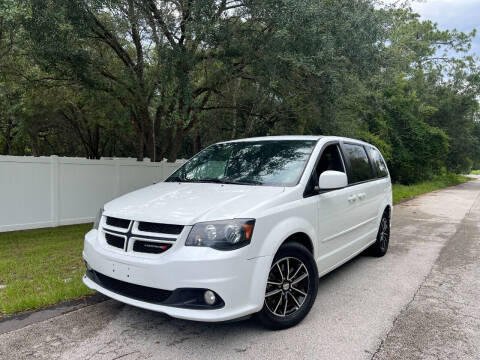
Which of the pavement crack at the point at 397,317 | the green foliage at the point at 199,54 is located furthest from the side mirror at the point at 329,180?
the green foliage at the point at 199,54

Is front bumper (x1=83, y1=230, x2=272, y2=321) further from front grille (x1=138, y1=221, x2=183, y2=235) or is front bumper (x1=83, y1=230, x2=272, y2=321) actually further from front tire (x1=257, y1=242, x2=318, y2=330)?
front tire (x1=257, y1=242, x2=318, y2=330)

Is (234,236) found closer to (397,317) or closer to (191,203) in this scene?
(191,203)

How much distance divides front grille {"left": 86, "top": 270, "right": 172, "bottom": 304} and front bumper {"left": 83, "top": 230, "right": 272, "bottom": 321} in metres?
0.05

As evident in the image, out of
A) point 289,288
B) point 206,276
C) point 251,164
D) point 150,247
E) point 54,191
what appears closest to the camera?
point 206,276

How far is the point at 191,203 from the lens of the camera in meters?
3.35

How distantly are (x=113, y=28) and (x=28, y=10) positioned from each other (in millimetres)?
2877

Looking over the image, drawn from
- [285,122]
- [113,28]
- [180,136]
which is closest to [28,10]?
[113,28]

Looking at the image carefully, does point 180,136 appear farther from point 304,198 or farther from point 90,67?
point 304,198

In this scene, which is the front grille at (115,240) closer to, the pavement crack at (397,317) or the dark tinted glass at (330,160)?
the dark tinted glass at (330,160)

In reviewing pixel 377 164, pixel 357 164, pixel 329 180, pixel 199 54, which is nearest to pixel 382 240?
pixel 377 164

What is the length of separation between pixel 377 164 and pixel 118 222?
4454 mm

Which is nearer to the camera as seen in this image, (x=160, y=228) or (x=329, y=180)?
(x=160, y=228)

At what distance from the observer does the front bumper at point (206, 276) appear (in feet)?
9.37

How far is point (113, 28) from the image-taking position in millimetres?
8500
